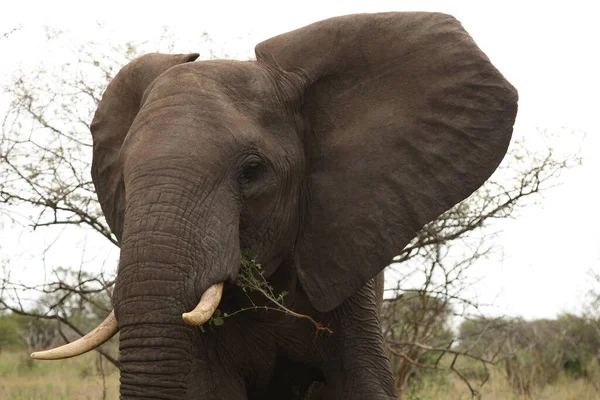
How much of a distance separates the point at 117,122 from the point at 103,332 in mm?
1394

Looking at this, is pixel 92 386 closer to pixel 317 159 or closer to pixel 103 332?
pixel 317 159

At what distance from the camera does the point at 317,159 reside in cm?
422

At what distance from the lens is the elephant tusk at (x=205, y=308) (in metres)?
3.19

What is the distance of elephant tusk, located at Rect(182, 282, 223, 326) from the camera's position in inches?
126

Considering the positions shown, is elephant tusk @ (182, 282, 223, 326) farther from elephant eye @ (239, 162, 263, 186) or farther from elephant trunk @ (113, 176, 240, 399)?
elephant eye @ (239, 162, 263, 186)

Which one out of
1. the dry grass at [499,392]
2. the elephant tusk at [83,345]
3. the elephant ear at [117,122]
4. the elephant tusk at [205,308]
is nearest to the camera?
the elephant tusk at [205,308]

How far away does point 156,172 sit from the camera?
11.4 ft

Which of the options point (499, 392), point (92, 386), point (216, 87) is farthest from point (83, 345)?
point (92, 386)

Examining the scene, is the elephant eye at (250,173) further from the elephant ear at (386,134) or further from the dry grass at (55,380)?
the dry grass at (55,380)

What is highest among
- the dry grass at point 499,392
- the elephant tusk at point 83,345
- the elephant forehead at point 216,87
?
the elephant forehead at point 216,87

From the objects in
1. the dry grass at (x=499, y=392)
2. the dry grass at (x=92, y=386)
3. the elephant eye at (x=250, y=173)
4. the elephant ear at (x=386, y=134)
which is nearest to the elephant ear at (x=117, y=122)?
the elephant ear at (x=386, y=134)

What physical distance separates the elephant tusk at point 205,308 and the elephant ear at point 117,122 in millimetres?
1156

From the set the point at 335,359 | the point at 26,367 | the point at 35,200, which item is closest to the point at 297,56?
the point at 335,359

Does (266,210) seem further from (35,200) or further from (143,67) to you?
(35,200)
